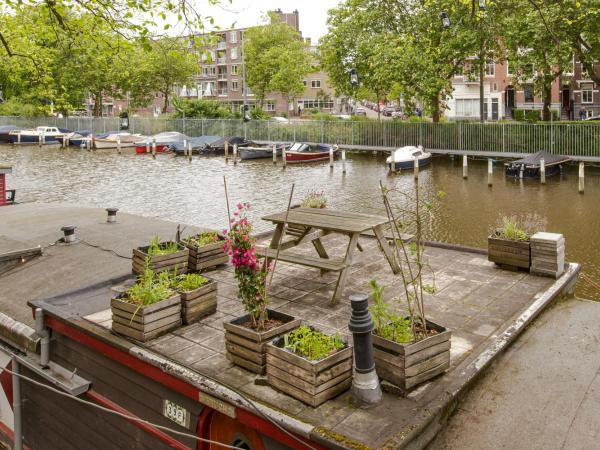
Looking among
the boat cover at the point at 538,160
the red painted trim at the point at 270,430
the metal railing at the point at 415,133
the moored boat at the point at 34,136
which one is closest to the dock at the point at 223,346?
the red painted trim at the point at 270,430

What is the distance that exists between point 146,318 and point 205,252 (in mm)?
2788

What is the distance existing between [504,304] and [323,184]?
919 inches

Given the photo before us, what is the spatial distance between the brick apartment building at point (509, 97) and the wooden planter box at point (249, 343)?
56876mm

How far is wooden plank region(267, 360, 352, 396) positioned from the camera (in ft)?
18.5

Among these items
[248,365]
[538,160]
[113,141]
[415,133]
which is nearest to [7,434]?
[248,365]

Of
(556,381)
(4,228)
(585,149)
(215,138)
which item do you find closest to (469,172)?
(585,149)

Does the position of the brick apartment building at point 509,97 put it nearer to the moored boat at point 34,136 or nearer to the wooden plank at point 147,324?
the moored boat at point 34,136

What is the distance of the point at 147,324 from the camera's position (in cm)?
718

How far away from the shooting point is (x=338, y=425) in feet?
17.6

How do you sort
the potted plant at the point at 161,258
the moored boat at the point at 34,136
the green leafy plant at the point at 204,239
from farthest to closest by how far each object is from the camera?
1. the moored boat at the point at 34,136
2. the green leafy plant at the point at 204,239
3. the potted plant at the point at 161,258

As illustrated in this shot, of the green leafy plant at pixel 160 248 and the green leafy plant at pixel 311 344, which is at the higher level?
the green leafy plant at pixel 160 248

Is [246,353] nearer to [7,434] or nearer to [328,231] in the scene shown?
[328,231]

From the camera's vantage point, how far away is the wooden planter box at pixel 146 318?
716cm

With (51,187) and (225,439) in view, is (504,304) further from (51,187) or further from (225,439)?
(51,187)
